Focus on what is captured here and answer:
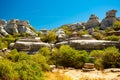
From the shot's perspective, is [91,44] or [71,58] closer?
[71,58]

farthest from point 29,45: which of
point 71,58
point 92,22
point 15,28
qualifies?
point 92,22

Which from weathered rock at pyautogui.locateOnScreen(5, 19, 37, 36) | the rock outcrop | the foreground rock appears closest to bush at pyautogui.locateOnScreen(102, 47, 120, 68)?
the foreground rock

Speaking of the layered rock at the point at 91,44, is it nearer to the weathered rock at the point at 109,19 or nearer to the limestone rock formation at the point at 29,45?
the limestone rock formation at the point at 29,45

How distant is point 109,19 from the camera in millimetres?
62469

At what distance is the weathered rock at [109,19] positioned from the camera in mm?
61875

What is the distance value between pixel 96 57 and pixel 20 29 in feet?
128

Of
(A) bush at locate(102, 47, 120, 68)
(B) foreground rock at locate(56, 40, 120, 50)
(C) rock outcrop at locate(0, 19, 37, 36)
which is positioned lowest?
(A) bush at locate(102, 47, 120, 68)

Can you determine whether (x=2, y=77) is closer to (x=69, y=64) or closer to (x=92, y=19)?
(x=69, y=64)

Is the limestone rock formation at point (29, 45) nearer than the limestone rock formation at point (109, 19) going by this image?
Yes

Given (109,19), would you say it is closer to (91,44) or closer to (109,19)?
(109,19)

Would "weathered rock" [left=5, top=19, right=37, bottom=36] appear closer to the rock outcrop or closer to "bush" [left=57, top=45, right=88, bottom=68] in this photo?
the rock outcrop

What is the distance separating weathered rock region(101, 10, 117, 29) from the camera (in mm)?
61875

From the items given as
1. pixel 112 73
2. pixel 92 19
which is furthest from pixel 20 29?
pixel 112 73

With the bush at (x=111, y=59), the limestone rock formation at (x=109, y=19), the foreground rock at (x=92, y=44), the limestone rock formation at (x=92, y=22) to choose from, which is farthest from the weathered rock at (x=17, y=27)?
the bush at (x=111, y=59)
